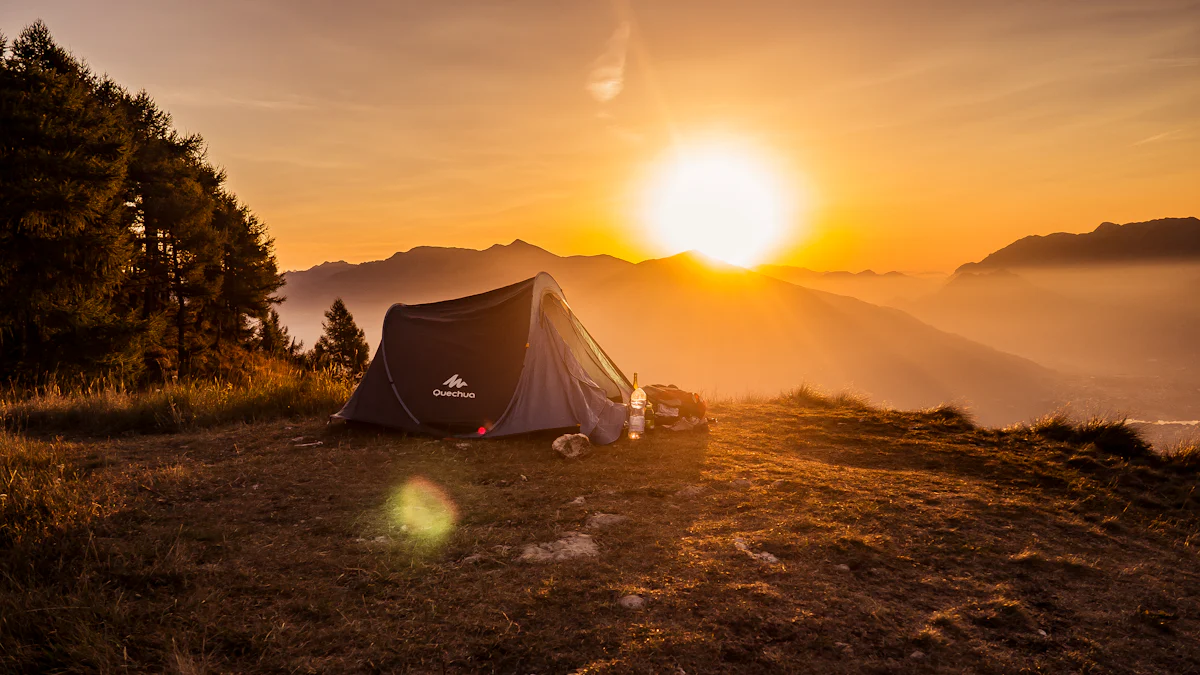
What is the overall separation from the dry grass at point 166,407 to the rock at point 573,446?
Answer: 5.11m

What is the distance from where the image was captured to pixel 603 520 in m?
4.99

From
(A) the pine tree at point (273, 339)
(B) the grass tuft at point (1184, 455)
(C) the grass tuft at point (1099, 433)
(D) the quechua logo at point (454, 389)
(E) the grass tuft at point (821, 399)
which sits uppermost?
(A) the pine tree at point (273, 339)

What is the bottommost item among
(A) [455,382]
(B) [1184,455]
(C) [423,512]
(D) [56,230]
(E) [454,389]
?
(B) [1184,455]

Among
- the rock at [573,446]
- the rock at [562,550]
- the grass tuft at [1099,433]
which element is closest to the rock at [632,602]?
the rock at [562,550]

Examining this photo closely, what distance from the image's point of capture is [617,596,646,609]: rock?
11.5 ft

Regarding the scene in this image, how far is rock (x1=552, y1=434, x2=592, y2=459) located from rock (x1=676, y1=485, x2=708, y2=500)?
166cm

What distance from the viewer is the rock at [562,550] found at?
4.20 meters

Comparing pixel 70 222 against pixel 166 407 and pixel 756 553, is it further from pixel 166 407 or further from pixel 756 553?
pixel 756 553

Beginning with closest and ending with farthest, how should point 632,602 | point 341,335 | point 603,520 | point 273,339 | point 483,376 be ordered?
1. point 632,602
2. point 603,520
3. point 483,376
4. point 273,339
5. point 341,335

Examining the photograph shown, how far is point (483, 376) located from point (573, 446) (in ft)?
6.99

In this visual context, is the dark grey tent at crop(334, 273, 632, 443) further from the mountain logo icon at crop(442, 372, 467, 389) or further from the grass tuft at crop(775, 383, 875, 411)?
the grass tuft at crop(775, 383, 875, 411)

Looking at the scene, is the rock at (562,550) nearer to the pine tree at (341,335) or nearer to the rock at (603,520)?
the rock at (603,520)

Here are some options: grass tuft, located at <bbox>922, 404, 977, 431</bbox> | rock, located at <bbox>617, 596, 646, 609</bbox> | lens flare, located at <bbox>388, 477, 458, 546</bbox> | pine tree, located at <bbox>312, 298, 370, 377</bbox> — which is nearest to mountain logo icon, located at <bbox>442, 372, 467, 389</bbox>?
lens flare, located at <bbox>388, 477, 458, 546</bbox>

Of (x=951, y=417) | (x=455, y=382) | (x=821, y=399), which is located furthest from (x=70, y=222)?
(x=951, y=417)
